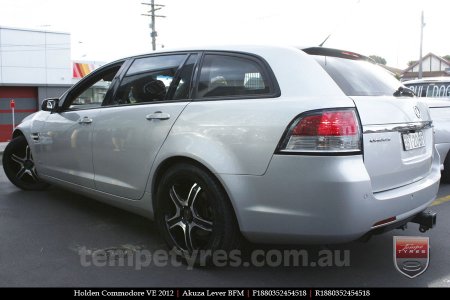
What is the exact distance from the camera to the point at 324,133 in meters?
2.63

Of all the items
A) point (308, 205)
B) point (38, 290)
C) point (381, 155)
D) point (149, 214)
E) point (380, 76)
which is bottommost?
point (38, 290)

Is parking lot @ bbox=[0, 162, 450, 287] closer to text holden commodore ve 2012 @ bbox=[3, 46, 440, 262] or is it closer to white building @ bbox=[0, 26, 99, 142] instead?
text holden commodore ve 2012 @ bbox=[3, 46, 440, 262]

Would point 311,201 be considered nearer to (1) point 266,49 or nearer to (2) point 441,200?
(1) point 266,49

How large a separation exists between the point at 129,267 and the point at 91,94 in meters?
2.50

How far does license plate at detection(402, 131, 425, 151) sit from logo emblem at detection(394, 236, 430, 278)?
2.18ft

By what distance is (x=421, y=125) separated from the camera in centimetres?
329

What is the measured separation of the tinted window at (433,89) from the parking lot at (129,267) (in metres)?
2.75

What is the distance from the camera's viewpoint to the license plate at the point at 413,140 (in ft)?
9.95

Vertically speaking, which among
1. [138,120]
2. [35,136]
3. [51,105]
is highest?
[51,105]

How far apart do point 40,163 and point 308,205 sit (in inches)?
139

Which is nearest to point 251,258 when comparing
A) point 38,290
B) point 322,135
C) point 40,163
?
point 322,135

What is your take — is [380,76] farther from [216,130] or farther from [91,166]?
[91,166]

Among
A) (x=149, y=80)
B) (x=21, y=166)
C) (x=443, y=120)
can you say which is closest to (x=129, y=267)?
(x=149, y=80)

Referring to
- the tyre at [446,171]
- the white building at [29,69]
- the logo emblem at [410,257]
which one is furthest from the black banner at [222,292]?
the white building at [29,69]
